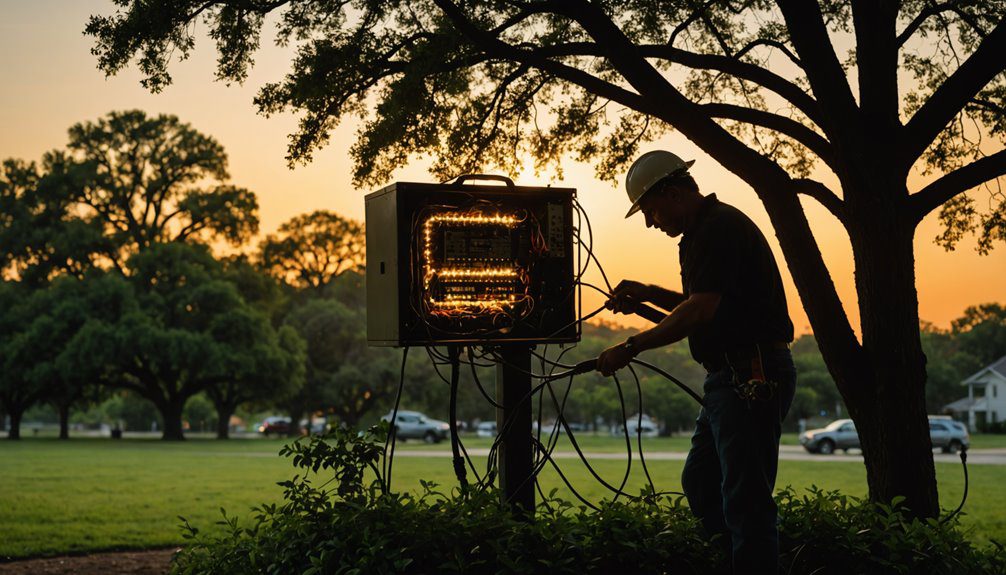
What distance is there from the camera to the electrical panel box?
588 cm

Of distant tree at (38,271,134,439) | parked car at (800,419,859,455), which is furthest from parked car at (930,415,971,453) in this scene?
distant tree at (38,271,134,439)

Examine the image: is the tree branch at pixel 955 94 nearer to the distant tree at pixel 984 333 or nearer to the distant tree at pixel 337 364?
the distant tree at pixel 337 364

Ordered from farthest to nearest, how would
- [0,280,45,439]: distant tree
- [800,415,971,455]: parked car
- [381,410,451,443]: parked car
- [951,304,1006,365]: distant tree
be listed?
1. [951,304,1006,365]: distant tree
2. [381,410,451,443]: parked car
3. [0,280,45,439]: distant tree
4. [800,415,971,455]: parked car

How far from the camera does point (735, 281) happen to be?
190 inches

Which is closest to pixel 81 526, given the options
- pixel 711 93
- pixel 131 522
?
pixel 131 522

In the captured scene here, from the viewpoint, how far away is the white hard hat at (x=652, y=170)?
5070 millimetres

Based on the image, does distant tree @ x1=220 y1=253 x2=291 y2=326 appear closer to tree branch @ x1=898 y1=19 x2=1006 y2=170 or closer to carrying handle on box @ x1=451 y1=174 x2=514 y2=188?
tree branch @ x1=898 y1=19 x2=1006 y2=170

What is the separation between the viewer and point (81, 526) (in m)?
13.5

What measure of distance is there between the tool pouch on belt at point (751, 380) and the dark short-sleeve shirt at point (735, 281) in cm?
7

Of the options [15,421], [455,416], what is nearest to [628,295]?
[455,416]

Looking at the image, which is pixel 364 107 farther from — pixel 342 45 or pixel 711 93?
pixel 711 93

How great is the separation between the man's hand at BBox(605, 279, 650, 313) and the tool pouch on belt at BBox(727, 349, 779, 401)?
3.48 feet

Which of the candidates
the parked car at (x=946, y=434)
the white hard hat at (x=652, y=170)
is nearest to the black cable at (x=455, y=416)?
the white hard hat at (x=652, y=170)

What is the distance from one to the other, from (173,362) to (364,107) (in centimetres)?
4169
